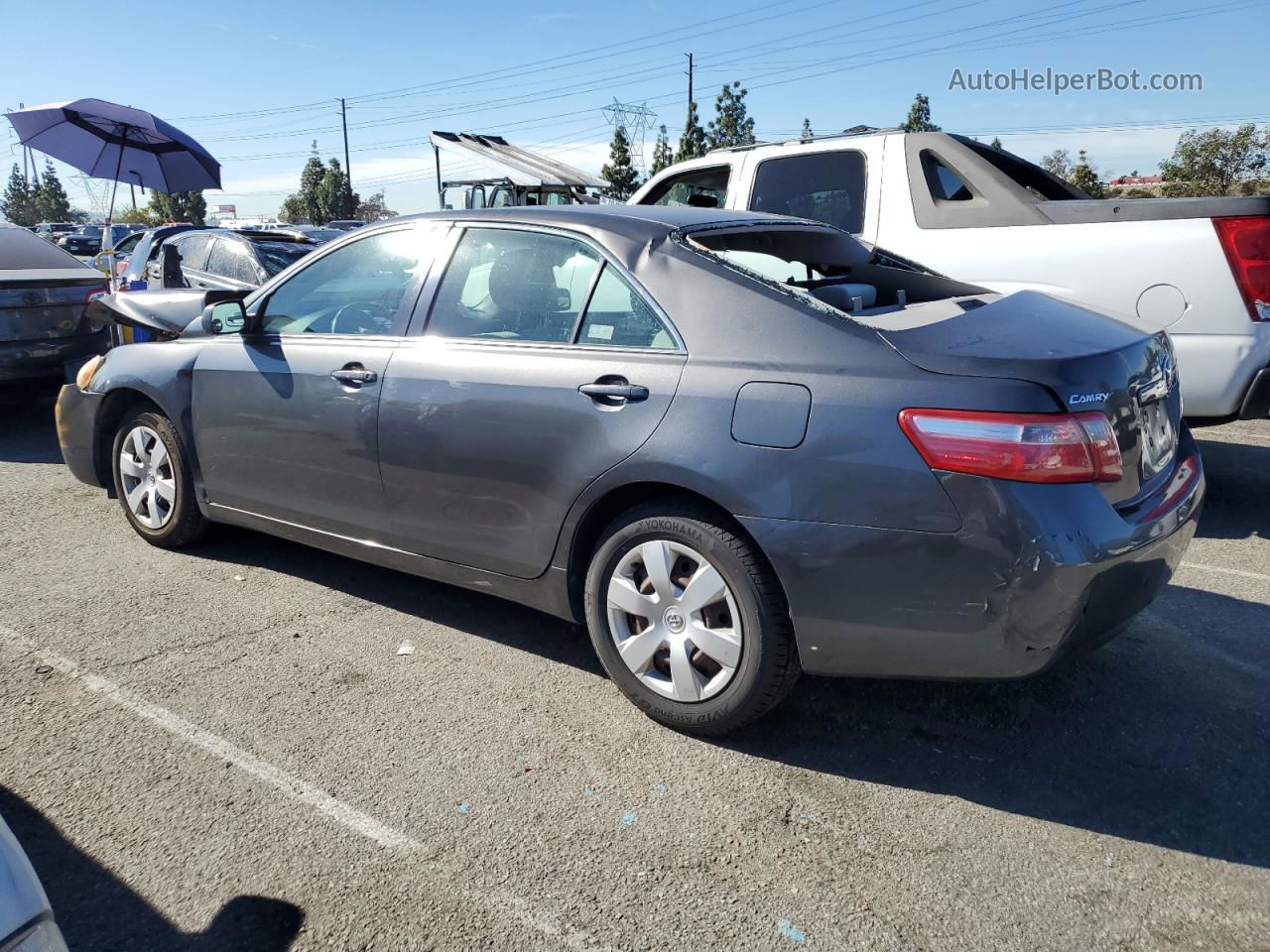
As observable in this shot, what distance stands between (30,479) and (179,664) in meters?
3.67

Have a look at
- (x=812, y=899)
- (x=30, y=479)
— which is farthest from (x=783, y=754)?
(x=30, y=479)

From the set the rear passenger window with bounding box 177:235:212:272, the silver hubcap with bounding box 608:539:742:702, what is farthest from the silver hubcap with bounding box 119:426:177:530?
the rear passenger window with bounding box 177:235:212:272

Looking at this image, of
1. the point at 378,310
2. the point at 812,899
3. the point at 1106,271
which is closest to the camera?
the point at 812,899

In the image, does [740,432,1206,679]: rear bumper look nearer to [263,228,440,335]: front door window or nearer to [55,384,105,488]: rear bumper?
[263,228,440,335]: front door window

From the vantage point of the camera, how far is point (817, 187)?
21.1ft

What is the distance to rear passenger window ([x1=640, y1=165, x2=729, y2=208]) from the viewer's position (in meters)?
6.95

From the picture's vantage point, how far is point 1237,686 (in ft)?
11.2

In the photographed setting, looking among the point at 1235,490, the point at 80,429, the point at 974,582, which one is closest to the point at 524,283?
the point at 974,582

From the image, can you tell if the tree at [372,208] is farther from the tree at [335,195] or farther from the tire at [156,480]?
the tire at [156,480]

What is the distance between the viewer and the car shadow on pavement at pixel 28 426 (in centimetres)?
721

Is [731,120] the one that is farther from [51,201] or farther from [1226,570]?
[51,201]

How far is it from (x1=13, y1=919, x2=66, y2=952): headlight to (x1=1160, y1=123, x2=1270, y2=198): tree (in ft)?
100

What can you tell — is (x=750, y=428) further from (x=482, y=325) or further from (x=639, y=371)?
(x=482, y=325)

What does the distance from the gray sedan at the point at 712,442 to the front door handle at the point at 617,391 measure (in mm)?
11
